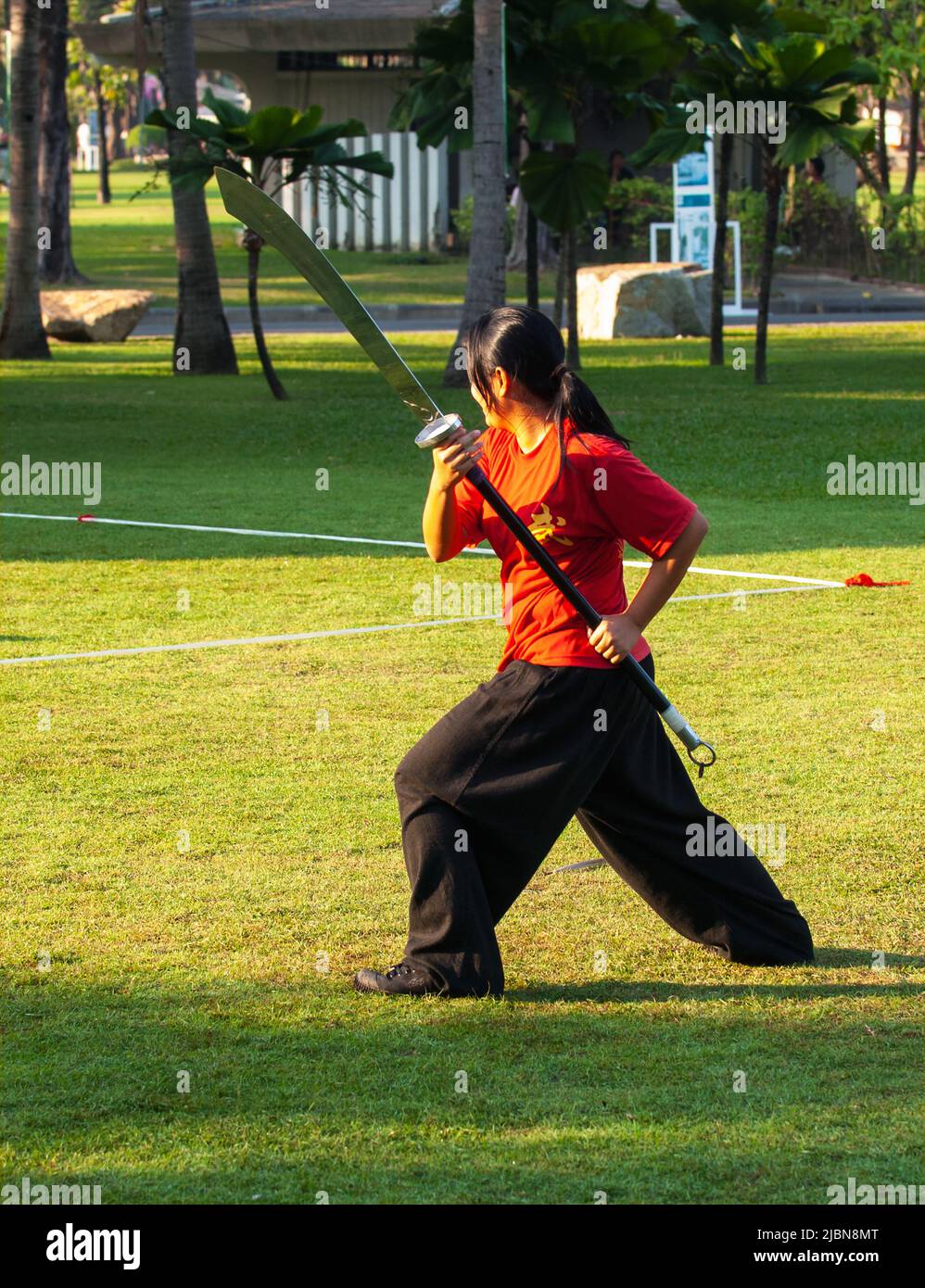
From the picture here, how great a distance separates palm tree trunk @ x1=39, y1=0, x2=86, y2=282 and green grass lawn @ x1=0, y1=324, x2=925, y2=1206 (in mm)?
23844

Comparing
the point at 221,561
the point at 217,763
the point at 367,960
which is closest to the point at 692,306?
the point at 221,561

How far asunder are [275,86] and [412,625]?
3411cm

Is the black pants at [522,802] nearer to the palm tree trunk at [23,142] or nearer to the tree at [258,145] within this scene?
the tree at [258,145]

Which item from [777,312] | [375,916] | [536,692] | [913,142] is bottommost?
[375,916]

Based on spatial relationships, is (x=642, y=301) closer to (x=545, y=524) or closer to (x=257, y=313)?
(x=257, y=313)

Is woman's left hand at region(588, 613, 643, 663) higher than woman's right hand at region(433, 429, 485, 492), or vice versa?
woman's right hand at region(433, 429, 485, 492)

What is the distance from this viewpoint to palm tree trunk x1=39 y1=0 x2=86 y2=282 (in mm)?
33938

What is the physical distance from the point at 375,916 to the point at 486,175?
594 inches

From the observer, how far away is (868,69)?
18.9m

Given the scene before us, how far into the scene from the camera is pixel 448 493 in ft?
14.8

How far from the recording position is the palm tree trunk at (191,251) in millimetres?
21500

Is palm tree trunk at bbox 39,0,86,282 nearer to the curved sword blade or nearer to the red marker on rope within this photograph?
the red marker on rope

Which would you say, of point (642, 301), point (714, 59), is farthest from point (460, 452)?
point (642, 301)

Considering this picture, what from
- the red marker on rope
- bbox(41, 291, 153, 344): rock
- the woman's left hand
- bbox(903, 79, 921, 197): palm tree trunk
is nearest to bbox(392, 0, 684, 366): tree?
bbox(41, 291, 153, 344): rock
